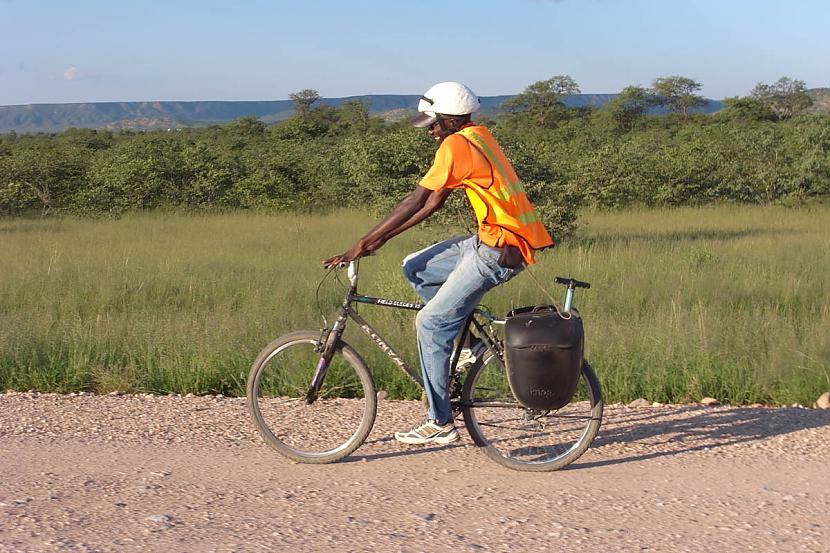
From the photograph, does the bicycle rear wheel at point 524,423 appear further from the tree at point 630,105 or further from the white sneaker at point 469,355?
the tree at point 630,105

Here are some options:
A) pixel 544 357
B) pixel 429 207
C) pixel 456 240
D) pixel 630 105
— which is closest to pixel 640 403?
pixel 544 357

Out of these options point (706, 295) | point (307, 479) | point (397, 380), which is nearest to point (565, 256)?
point (706, 295)

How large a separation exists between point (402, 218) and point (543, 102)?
46438 mm

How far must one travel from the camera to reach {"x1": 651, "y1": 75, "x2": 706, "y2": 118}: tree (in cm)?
5694

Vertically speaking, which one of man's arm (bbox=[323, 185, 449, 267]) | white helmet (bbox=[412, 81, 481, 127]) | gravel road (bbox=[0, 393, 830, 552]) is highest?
white helmet (bbox=[412, 81, 481, 127])

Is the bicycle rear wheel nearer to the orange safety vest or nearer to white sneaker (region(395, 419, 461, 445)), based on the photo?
white sneaker (region(395, 419, 461, 445))

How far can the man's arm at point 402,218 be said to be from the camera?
4.17m

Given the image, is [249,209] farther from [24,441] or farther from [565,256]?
[24,441]

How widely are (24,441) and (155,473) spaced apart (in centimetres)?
91

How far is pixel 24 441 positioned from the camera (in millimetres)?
4766

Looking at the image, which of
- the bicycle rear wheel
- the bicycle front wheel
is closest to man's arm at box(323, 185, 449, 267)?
the bicycle front wheel

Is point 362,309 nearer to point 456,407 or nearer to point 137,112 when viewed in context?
point 456,407

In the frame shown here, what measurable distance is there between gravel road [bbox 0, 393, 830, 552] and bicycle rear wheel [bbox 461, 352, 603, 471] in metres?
0.09

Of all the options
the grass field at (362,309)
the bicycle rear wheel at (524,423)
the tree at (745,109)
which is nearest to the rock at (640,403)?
the grass field at (362,309)
